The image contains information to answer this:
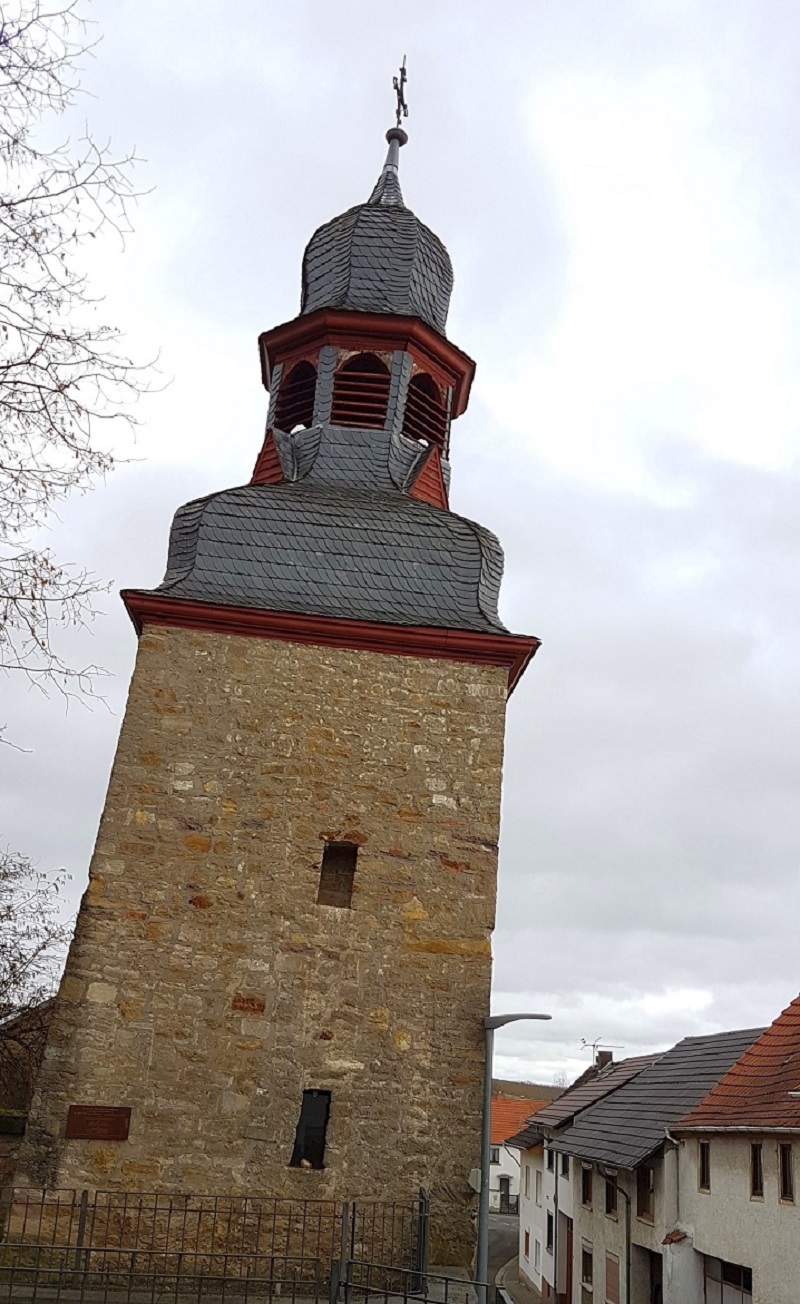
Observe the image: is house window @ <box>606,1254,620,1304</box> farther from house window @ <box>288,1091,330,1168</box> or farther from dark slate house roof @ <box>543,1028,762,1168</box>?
house window @ <box>288,1091,330,1168</box>

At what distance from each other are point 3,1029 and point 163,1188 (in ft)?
17.3

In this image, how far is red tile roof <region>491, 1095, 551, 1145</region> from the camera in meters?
41.1

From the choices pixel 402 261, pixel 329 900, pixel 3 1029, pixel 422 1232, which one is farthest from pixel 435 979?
pixel 402 261

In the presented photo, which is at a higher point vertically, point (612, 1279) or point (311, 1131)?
point (311, 1131)

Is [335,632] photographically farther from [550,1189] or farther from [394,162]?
[550,1189]

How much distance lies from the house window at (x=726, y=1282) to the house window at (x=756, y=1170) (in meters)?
0.91

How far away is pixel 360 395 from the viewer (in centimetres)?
1288

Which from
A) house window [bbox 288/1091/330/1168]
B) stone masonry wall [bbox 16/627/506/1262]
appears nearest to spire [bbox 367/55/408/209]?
stone masonry wall [bbox 16/627/506/1262]

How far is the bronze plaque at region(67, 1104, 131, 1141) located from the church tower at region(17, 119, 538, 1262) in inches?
0.7

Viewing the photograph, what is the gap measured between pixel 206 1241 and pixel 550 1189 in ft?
56.5

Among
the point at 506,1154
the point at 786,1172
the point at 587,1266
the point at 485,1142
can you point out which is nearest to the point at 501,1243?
the point at 587,1266

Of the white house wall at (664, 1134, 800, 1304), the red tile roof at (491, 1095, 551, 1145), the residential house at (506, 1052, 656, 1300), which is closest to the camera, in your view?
the white house wall at (664, 1134, 800, 1304)

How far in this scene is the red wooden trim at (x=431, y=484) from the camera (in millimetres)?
12211

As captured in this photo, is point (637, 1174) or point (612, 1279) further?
point (612, 1279)
